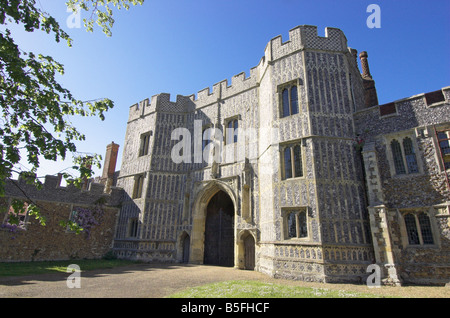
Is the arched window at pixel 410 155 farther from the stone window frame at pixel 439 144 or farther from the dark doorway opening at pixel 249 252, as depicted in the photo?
the dark doorway opening at pixel 249 252

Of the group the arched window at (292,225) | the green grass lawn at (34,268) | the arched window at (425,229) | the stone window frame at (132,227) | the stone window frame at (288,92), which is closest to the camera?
the arched window at (425,229)

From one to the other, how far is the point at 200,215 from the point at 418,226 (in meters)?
10.00

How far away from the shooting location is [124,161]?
17.8m

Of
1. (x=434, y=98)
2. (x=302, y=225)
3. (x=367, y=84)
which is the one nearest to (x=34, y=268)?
(x=302, y=225)

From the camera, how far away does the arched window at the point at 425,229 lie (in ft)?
29.4

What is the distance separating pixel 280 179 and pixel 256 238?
3106mm

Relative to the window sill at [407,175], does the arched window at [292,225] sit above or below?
below

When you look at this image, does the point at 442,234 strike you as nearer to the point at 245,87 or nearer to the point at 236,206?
the point at 236,206

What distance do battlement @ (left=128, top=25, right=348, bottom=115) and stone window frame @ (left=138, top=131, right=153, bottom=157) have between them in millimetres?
1582

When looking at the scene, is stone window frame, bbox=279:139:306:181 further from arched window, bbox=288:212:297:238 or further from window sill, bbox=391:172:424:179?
window sill, bbox=391:172:424:179

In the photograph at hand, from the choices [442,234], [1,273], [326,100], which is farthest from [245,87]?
[1,273]

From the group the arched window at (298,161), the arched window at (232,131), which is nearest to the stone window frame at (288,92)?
the arched window at (298,161)

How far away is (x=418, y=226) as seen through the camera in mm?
9086

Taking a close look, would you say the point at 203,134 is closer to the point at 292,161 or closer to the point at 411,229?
the point at 292,161
